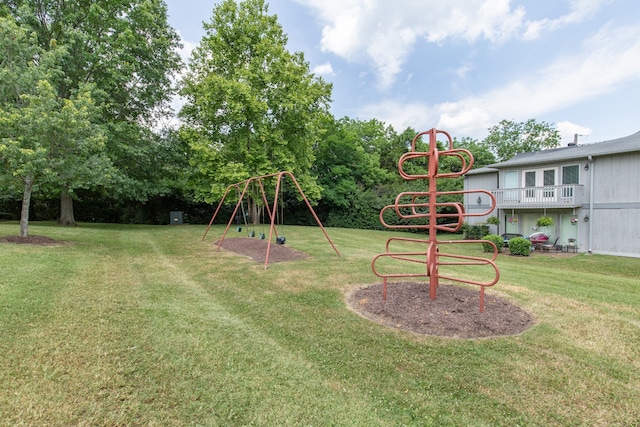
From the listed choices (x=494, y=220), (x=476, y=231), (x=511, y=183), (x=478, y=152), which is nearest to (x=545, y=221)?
(x=494, y=220)

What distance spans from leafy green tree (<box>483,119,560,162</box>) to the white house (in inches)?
872

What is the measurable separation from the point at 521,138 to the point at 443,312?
131 feet

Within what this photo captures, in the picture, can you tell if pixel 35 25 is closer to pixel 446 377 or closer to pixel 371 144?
pixel 446 377

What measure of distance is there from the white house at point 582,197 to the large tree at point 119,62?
1901 cm

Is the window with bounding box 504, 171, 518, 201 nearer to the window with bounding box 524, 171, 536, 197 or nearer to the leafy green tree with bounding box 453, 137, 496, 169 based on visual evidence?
the window with bounding box 524, 171, 536, 197

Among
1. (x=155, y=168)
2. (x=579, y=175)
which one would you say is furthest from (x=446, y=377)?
(x=155, y=168)

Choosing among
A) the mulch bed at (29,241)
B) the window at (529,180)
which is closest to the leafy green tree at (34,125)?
the mulch bed at (29,241)

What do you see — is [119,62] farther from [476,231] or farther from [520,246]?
[476,231]

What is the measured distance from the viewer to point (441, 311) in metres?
4.46

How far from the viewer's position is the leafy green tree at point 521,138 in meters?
35.0

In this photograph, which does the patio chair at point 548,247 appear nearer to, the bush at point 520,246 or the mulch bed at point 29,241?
the bush at point 520,246

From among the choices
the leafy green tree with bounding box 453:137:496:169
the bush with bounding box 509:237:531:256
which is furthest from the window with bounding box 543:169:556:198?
the leafy green tree with bounding box 453:137:496:169

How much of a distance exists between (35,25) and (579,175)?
25432 millimetres

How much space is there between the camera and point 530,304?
16.9 ft
